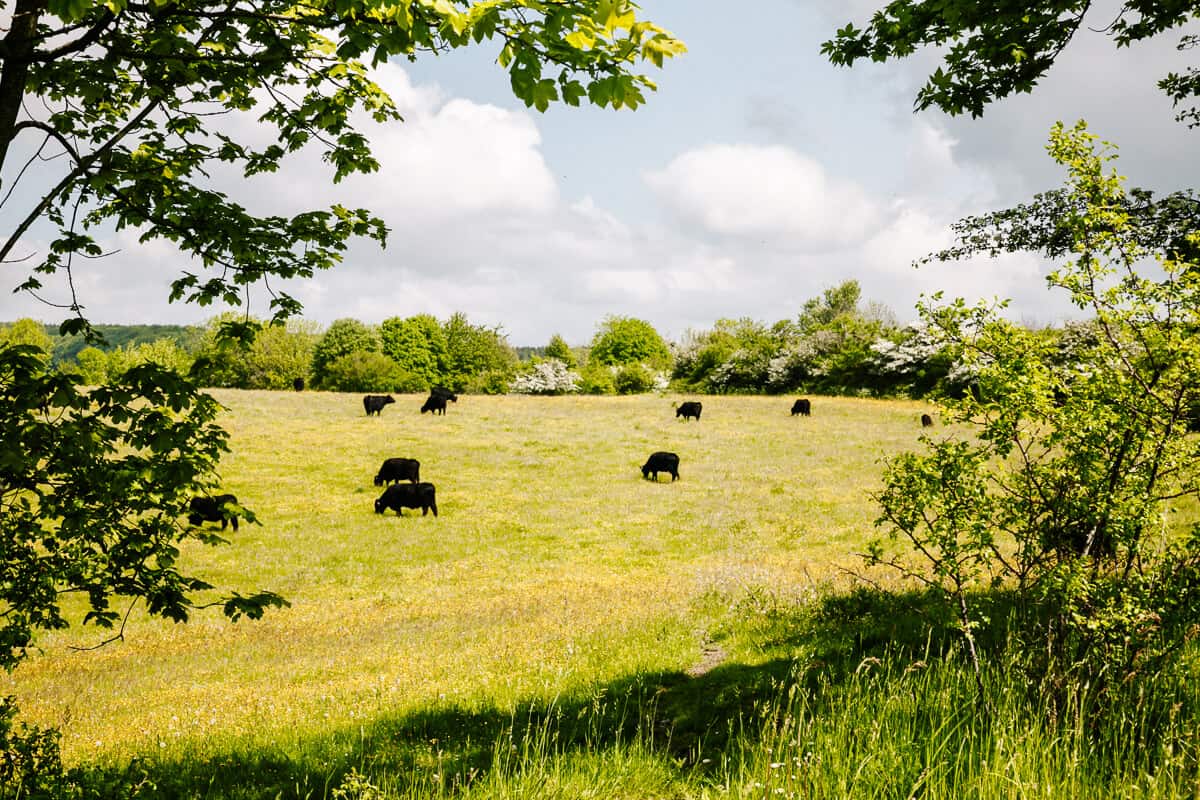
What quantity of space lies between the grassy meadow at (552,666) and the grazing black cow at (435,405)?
13554 millimetres

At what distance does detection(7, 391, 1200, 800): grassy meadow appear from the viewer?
4.66 m

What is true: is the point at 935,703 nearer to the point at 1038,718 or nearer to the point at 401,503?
the point at 1038,718

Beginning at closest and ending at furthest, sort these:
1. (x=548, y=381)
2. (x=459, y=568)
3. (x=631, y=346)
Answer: (x=459, y=568), (x=548, y=381), (x=631, y=346)

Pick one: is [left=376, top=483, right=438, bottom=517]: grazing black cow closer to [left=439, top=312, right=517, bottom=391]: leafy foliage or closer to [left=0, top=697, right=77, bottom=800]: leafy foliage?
[left=0, top=697, right=77, bottom=800]: leafy foliage

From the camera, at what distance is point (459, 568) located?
19641 millimetres

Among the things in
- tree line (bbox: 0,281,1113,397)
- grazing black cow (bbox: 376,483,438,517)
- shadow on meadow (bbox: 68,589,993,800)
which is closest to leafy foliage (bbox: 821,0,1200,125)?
shadow on meadow (bbox: 68,589,993,800)

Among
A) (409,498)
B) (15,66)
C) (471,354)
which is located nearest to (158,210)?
(15,66)

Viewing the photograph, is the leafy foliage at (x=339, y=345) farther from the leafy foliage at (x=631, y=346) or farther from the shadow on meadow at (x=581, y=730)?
the shadow on meadow at (x=581, y=730)

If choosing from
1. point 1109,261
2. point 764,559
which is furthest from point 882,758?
point 764,559

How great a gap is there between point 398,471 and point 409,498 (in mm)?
3846

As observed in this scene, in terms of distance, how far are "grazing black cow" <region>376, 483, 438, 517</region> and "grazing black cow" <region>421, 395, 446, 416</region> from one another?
20.9 m

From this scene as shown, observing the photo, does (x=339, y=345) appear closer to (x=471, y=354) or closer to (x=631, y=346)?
(x=471, y=354)

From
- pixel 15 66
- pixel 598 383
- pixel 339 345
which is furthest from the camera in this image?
pixel 339 345

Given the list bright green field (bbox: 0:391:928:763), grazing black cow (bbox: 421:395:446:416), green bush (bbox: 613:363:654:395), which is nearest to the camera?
bright green field (bbox: 0:391:928:763)
